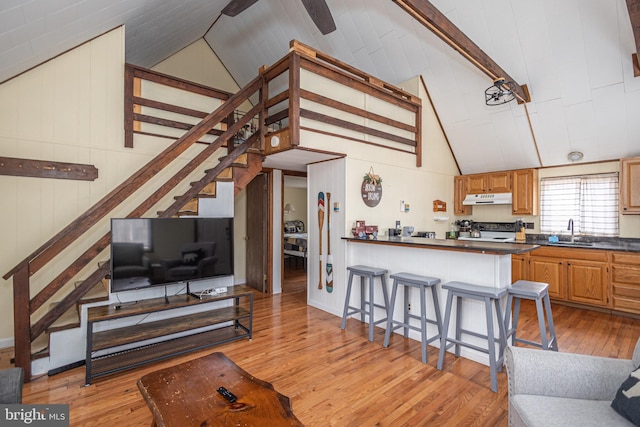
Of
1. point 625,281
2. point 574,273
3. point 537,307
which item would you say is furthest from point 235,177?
point 625,281

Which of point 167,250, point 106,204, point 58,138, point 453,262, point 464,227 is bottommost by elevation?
point 453,262

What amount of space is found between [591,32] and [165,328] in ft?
19.1

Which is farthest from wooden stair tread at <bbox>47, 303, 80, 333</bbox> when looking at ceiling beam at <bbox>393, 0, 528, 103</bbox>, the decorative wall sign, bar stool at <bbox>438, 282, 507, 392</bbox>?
ceiling beam at <bbox>393, 0, 528, 103</bbox>

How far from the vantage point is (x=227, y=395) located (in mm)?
1672

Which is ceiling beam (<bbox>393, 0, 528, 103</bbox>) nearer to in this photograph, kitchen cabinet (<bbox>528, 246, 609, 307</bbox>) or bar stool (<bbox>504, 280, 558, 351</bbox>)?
kitchen cabinet (<bbox>528, 246, 609, 307</bbox>)

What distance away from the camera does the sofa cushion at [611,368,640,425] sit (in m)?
1.33

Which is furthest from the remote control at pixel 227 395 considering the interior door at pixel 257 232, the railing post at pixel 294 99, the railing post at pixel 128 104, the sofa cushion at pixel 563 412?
the interior door at pixel 257 232

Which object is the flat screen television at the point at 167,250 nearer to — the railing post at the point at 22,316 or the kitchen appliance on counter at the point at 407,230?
the railing post at the point at 22,316

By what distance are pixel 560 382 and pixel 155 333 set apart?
10.4 ft

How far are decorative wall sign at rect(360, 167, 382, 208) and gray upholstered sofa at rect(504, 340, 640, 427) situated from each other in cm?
297

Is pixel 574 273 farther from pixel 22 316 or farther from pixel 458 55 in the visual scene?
pixel 22 316

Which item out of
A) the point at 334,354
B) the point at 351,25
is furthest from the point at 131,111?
the point at 334,354

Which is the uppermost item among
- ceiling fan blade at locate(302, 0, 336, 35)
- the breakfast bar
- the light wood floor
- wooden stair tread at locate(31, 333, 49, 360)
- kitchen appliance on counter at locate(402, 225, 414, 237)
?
ceiling fan blade at locate(302, 0, 336, 35)

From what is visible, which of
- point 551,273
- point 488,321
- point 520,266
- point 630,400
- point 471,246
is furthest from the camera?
point 520,266
